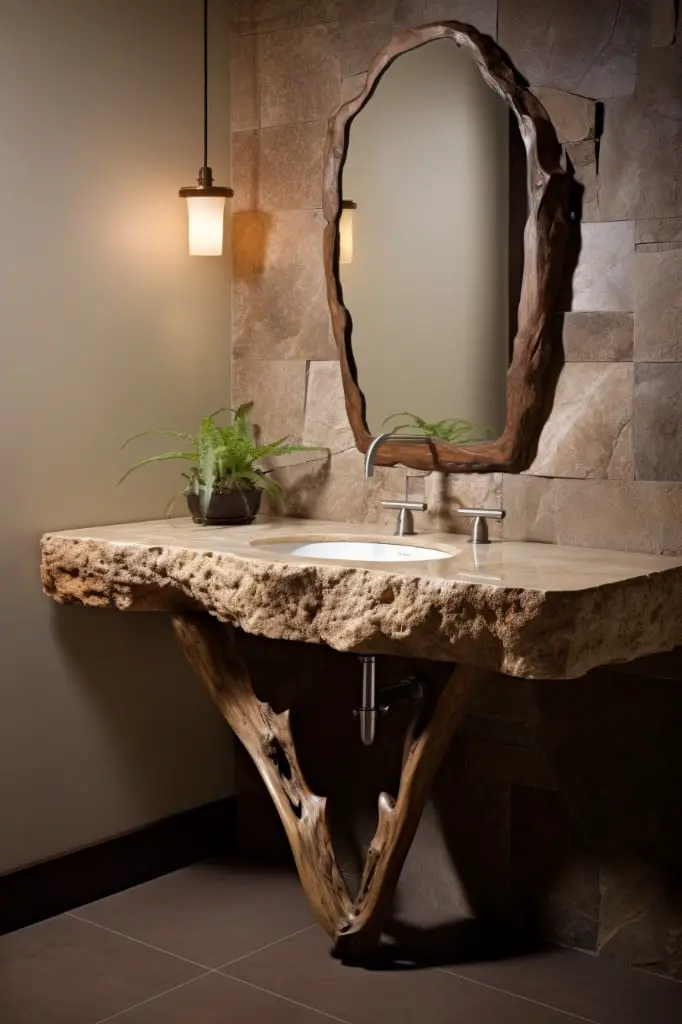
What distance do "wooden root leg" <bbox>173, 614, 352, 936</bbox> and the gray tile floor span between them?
165mm

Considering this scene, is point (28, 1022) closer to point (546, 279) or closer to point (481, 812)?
point (481, 812)

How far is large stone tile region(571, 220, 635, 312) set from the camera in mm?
2689

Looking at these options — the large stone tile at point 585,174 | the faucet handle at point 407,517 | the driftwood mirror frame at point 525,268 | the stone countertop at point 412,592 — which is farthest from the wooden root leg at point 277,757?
the large stone tile at point 585,174

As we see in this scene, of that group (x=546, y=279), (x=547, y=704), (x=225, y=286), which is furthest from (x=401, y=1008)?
(x=225, y=286)

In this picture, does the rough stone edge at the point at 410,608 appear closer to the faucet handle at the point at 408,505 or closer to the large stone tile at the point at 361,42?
the faucet handle at the point at 408,505

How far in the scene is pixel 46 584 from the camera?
9.77 ft

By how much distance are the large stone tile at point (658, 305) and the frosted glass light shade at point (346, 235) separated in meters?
0.78

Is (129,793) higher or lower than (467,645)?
lower

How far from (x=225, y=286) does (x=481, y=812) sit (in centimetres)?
154

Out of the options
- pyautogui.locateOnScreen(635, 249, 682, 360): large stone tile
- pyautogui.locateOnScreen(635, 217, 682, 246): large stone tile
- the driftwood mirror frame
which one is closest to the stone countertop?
the driftwood mirror frame

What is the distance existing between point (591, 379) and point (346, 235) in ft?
2.54

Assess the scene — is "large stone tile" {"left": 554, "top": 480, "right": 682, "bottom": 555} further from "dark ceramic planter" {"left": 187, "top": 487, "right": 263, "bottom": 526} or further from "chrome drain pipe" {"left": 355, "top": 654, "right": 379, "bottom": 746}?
"dark ceramic planter" {"left": 187, "top": 487, "right": 263, "bottom": 526}

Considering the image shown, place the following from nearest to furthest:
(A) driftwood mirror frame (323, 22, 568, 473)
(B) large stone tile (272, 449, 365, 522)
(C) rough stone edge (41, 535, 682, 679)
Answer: (C) rough stone edge (41, 535, 682, 679)
(A) driftwood mirror frame (323, 22, 568, 473)
(B) large stone tile (272, 449, 365, 522)

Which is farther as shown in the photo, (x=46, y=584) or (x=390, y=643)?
(x=46, y=584)
